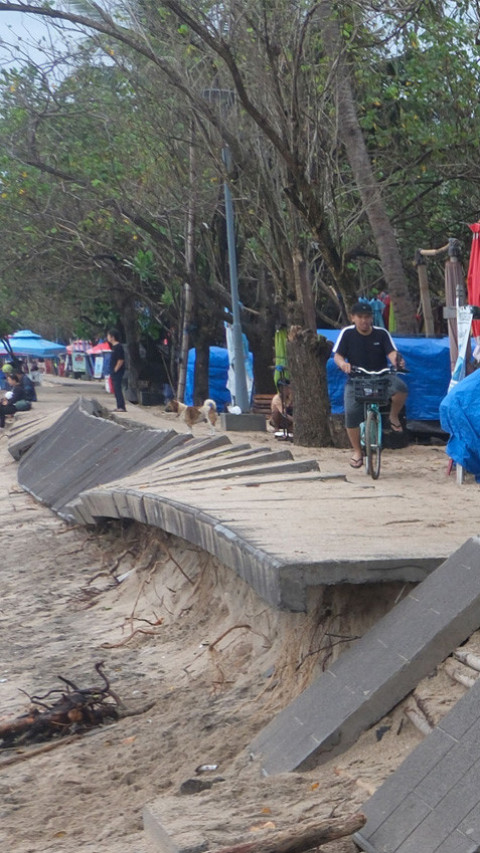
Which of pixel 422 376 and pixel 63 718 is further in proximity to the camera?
pixel 422 376

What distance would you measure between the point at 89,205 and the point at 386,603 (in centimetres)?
1938

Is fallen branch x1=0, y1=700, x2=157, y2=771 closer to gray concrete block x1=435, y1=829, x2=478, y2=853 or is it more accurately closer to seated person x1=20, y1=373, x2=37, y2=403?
gray concrete block x1=435, y1=829, x2=478, y2=853

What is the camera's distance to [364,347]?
11.2 metres

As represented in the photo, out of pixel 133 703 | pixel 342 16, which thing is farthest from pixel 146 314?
pixel 133 703

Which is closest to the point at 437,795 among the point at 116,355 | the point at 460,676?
the point at 460,676

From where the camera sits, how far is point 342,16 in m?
14.0

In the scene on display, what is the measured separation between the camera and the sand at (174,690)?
13.4 ft

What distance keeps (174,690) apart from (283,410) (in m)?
11.6

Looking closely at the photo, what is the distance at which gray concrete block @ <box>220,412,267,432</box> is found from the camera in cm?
1800

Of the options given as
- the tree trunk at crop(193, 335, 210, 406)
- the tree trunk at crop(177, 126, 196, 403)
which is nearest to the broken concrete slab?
the tree trunk at crop(177, 126, 196, 403)

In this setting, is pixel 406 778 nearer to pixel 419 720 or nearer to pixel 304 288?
pixel 419 720

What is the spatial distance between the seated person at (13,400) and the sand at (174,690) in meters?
17.8

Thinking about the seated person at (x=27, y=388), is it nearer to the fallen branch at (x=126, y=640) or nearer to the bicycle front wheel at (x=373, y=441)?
the bicycle front wheel at (x=373, y=441)

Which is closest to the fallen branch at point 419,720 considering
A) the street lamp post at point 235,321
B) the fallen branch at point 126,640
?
the fallen branch at point 126,640
